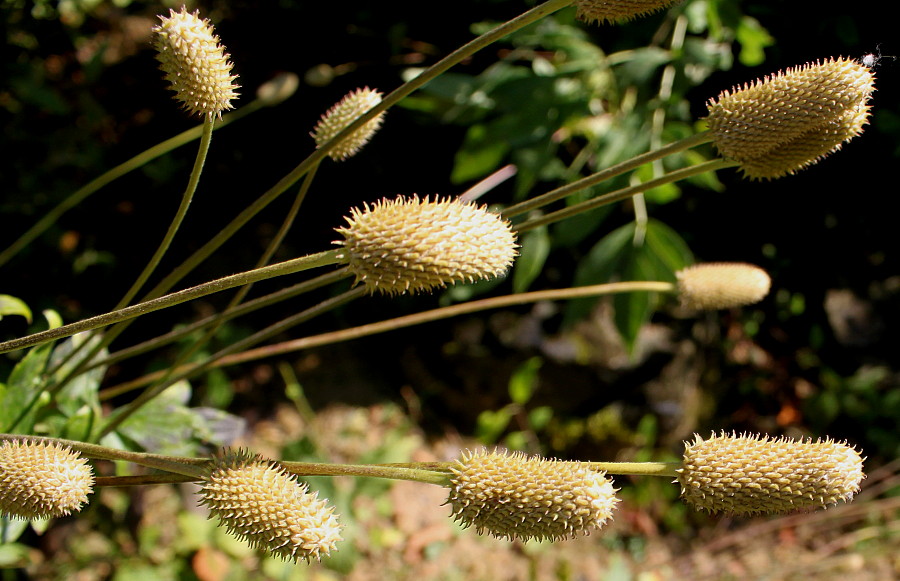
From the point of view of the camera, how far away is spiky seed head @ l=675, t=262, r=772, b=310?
55.0 inches

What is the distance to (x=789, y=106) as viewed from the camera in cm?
103

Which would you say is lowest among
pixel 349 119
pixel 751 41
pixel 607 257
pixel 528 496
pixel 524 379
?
pixel 528 496

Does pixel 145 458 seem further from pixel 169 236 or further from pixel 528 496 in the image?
pixel 528 496

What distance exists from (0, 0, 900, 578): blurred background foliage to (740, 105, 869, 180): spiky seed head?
0.81 metres

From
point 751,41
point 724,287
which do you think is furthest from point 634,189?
point 751,41

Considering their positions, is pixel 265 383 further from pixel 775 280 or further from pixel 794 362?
pixel 794 362

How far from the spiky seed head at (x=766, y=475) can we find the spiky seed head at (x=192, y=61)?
2.66ft

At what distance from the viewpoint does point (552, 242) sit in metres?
2.36

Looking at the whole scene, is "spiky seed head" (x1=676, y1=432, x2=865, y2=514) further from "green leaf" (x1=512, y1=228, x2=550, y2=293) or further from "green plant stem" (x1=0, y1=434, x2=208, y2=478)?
"green leaf" (x1=512, y1=228, x2=550, y2=293)

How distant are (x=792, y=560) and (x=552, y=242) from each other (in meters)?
2.04

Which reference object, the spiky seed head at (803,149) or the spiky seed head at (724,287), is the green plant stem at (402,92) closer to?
the spiky seed head at (803,149)

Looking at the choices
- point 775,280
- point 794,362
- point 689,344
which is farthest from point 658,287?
point 794,362

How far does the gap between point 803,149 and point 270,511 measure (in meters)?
0.92

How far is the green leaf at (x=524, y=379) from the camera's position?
3.04 metres
